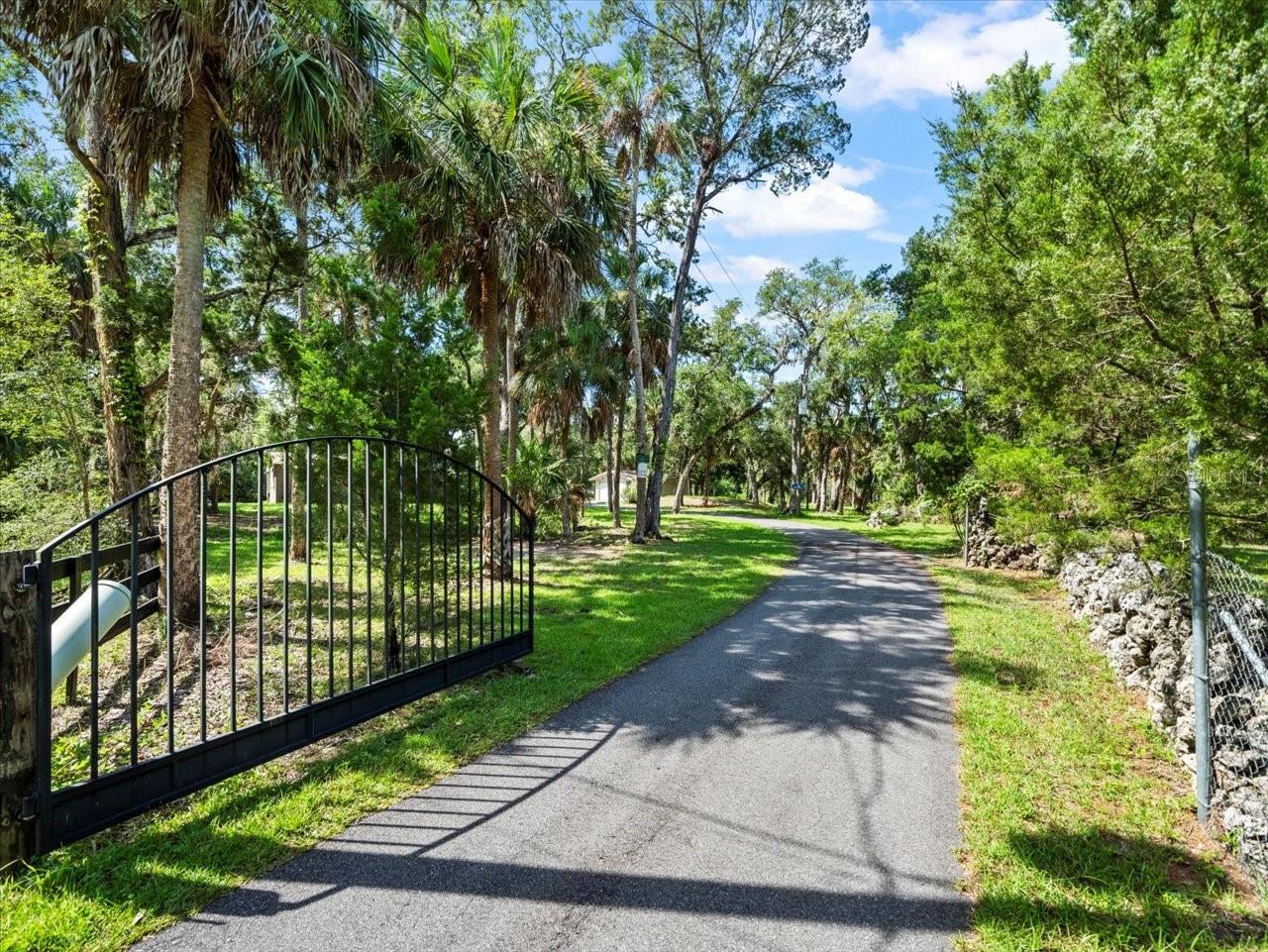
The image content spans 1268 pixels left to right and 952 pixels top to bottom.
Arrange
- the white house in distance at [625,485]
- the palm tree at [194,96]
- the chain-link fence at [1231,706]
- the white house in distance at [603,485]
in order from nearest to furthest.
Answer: the chain-link fence at [1231,706], the palm tree at [194,96], the white house in distance at [625,485], the white house in distance at [603,485]

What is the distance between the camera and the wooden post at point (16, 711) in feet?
8.48

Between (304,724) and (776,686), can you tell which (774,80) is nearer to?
(776,686)

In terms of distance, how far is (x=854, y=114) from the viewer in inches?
650

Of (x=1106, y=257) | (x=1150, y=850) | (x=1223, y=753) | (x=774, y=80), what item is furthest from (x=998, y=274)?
(x=774, y=80)

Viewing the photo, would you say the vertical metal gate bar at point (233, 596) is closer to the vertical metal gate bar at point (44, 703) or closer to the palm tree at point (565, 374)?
the vertical metal gate bar at point (44, 703)

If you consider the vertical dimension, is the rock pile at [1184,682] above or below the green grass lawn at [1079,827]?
above

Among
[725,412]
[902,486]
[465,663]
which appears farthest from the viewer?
[725,412]

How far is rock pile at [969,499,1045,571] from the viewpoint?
40.6 ft

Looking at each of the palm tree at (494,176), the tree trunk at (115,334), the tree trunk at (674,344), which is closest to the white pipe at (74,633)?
the palm tree at (494,176)

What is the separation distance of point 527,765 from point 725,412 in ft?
98.8

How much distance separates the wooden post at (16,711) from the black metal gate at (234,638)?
52 mm

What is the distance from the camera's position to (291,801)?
11.3ft

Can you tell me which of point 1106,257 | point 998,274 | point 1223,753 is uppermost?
point 998,274

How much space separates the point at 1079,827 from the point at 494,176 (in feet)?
29.9
